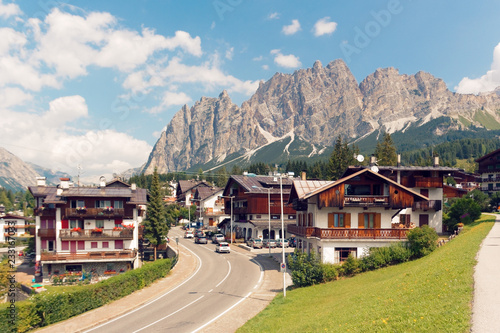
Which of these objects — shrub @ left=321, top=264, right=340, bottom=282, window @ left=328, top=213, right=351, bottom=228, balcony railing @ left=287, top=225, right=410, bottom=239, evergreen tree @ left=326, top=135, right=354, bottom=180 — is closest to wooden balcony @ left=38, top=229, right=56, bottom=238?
balcony railing @ left=287, top=225, right=410, bottom=239

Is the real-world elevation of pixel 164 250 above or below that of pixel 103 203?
below

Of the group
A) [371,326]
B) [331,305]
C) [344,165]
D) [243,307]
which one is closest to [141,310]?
[243,307]

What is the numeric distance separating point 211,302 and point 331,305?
13048 mm

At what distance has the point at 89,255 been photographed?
5391cm

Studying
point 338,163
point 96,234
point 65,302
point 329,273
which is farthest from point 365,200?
point 338,163

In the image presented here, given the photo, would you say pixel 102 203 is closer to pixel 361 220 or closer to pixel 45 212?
pixel 45 212

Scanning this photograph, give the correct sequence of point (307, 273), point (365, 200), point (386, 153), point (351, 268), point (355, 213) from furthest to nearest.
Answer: point (386, 153) < point (355, 213) < point (365, 200) < point (351, 268) < point (307, 273)

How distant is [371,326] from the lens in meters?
17.0

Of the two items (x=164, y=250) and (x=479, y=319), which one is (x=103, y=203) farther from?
(x=479, y=319)

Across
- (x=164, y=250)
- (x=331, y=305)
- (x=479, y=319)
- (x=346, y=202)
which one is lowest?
(x=164, y=250)

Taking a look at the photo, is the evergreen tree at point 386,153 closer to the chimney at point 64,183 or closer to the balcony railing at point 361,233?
the balcony railing at point 361,233

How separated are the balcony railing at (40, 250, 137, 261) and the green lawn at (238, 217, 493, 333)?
101 ft

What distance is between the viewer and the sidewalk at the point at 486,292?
14.4 m

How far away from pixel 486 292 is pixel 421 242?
17.6m
